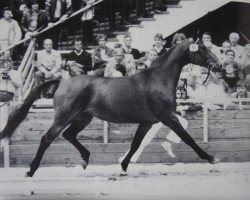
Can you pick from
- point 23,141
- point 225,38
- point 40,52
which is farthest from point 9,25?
point 225,38

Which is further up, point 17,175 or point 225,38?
point 225,38

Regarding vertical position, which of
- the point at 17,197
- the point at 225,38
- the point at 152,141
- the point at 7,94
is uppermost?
the point at 225,38

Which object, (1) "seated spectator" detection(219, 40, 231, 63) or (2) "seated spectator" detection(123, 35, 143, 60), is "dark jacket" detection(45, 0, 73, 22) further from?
(1) "seated spectator" detection(219, 40, 231, 63)

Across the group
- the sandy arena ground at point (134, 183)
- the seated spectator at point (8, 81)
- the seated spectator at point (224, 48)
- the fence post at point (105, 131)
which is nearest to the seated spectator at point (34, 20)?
the seated spectator at point (8, 81)

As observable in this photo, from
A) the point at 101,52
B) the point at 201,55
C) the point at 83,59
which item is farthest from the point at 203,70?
the point at 83,59

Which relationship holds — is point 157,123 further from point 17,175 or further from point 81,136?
point 17,175

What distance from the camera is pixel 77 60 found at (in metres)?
4.51

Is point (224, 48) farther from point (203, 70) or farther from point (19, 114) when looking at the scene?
point (19, 114)

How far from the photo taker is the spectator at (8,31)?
4.50 meters

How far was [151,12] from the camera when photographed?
4.49 meters

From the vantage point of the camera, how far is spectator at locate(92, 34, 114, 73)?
14.8ft

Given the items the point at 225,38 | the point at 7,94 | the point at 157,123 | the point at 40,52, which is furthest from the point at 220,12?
the point at 7,94

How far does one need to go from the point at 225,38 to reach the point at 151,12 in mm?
505

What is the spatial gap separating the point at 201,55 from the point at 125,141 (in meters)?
0.73
